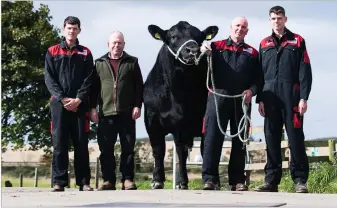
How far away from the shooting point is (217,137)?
9.47m

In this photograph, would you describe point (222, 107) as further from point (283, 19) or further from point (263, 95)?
point (283, 19)

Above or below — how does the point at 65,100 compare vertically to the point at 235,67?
below

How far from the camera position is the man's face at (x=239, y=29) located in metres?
9.44

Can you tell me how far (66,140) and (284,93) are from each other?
9.05ft

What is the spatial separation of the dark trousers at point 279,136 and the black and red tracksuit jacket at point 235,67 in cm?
30

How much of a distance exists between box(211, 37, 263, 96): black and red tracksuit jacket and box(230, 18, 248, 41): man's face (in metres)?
0.08

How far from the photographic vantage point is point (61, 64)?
9734 millimetres

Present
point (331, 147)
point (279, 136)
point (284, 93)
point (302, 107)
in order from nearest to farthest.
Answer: point (302, 107)
point (284, 93)
point (279, 136)
point (331, 147)

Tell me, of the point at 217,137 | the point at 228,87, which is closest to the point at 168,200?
the point at 217,137

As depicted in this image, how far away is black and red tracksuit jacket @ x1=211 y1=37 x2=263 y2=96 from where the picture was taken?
371 inches

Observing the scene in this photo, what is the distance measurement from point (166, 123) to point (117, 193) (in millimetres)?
1752

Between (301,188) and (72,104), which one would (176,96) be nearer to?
(72,104)

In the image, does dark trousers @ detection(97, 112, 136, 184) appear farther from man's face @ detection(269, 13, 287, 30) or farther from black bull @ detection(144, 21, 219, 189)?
man's face @ detection(269, 13, 287, 30)

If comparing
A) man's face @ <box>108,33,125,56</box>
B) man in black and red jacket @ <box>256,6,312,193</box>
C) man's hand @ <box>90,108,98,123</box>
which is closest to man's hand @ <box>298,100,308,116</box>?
man in black and red jacket @ <box>256,6,312,193</box>
